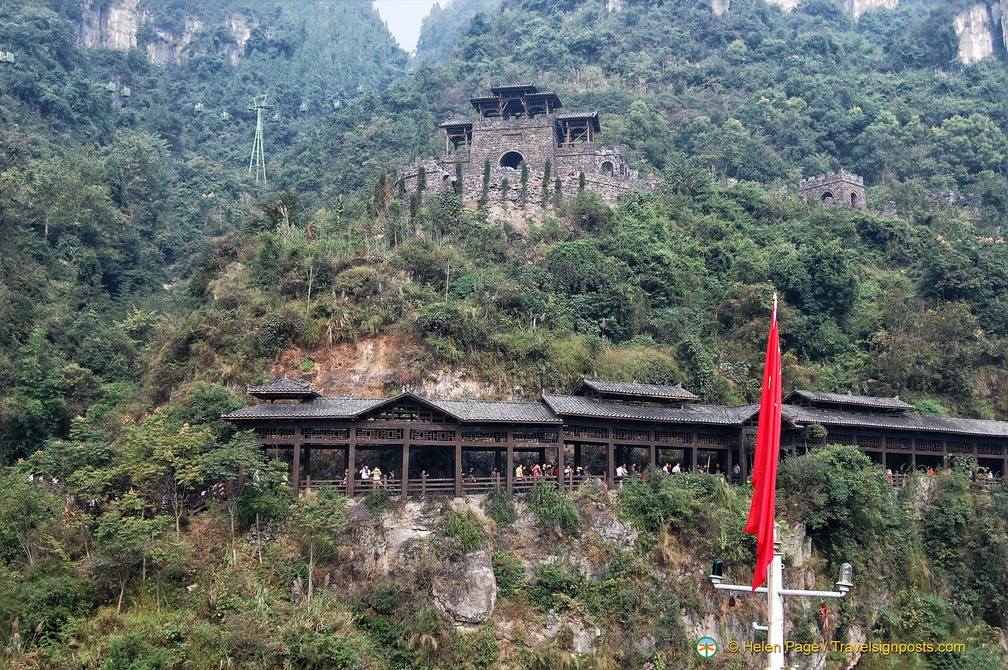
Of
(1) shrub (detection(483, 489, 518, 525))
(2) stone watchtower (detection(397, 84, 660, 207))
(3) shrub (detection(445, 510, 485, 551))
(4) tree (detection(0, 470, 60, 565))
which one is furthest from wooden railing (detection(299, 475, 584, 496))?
(2) stone watchtower (detection(397, 84, 660, 207))

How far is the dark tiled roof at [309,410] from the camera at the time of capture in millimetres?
29984

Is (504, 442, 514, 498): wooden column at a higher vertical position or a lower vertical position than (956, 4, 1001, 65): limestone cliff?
lower

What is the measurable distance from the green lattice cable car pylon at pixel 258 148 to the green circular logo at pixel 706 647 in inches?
2293

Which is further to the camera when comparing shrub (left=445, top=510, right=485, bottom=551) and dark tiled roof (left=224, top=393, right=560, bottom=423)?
dark tiled roof (left=224, top=393, right=560, bottom=423)

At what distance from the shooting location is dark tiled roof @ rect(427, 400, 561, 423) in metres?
31.4

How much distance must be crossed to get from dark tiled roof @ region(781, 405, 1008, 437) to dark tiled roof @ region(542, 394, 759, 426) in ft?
6.21

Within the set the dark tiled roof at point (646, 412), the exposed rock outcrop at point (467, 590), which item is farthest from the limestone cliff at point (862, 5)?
the exposed rock outcrop at point (467, 590)

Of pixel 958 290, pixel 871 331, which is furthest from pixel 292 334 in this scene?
pixel 958 290

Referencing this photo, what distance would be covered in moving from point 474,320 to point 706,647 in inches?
632

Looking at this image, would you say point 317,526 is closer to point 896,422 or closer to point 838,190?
point 896,422

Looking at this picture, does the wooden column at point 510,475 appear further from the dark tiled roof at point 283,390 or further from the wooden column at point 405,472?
the dark tiled roof at point 283,390

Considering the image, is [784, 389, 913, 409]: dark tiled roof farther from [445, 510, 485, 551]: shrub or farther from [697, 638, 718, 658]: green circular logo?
[445, 510, 485, 551]: shrub

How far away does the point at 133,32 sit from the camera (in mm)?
93188

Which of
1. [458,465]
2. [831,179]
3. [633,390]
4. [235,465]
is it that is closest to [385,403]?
[458,465]
